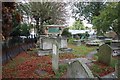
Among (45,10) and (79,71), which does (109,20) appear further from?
(45,10)

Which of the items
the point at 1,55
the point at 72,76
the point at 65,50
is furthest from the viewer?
the point at 65,50

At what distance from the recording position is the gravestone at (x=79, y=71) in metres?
3.91

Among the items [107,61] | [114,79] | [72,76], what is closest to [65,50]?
[107,61]

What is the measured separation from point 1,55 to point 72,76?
6.35m

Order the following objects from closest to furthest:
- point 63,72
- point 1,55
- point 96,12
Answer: point 63,72 < point 1,55 < point 96,12

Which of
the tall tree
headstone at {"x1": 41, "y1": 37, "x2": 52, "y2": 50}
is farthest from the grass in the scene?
the tall tree

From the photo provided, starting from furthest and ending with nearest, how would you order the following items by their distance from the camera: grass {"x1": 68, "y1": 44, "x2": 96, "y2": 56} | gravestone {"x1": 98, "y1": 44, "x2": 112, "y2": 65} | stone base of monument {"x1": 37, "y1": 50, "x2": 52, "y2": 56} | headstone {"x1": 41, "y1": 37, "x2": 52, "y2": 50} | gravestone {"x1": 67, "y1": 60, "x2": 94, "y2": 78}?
grass {"x1": 68, "y1": 44, "x2": 96, "y2": 56}, headstone {"x1": 41, "y1": 37, "x2": 52, "y2": 50}, stone base of monument {"x1": 37, "y1": 50, "x2": 52, "y2": 56}, gravestone {"x1": 98, "y1": 44, "x2": 112, "y2": 65}, gravestone {"x1": 67, "y1": 60, "x2": 94, "y2": 78}

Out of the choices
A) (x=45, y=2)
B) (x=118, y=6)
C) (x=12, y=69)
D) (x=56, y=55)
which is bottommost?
(x=12, y=69)

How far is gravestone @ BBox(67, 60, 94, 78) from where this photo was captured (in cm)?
391

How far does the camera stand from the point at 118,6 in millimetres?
9086

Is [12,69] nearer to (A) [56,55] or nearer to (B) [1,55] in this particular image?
(B) [1,55]

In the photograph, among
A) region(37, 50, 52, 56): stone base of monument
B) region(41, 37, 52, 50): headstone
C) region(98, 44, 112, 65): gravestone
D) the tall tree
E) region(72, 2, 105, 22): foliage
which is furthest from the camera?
region(72, 2, 105, 22): foliage

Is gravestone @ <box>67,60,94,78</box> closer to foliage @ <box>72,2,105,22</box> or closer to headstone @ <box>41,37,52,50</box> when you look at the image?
headstone @ <box>41,37,52,50</box>

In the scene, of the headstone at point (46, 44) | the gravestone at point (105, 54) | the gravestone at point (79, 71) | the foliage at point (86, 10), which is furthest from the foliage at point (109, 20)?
the foliage at point (86, 10)
